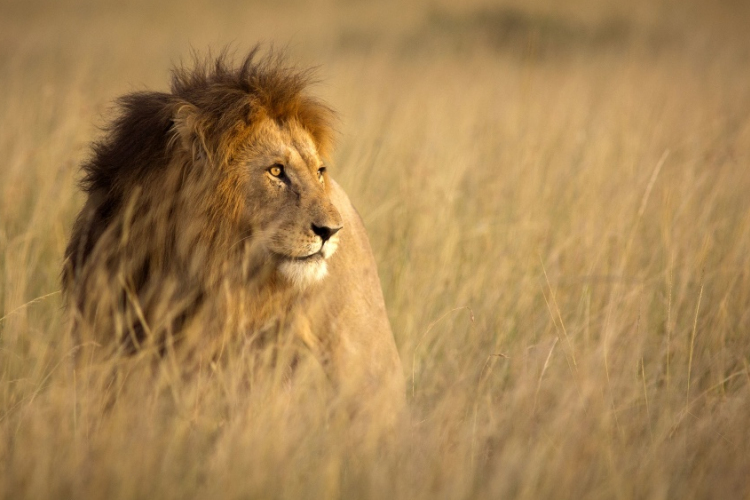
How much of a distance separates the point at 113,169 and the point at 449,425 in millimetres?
1745

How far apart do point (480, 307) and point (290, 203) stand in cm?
178

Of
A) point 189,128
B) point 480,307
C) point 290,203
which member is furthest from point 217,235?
point 480,307

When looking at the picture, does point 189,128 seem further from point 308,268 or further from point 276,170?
point 308,268

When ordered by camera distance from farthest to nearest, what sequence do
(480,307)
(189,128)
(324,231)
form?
(480,307)
(189,128)
(324,231)

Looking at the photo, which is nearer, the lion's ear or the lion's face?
the lion's face

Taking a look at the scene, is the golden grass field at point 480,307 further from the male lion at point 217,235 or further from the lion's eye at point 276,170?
the lion's eye at point 276,170

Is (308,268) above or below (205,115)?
below

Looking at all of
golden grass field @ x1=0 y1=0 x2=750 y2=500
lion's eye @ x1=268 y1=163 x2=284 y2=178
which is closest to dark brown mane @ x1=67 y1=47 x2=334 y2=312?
lion's eye @ x1=268 y1=163 x2=284 y2=178

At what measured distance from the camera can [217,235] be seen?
3357 millimetres

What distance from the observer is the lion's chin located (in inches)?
127

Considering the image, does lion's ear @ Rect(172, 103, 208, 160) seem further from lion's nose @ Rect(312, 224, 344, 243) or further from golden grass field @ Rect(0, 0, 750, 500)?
→ golden grass field @ Rect(0, 0, 750, 500)

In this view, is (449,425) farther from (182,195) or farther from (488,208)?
(488,208)

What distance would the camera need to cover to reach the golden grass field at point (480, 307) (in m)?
2.67

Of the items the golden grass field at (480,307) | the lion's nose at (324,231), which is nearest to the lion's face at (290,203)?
the lion's nose at (324,231)
